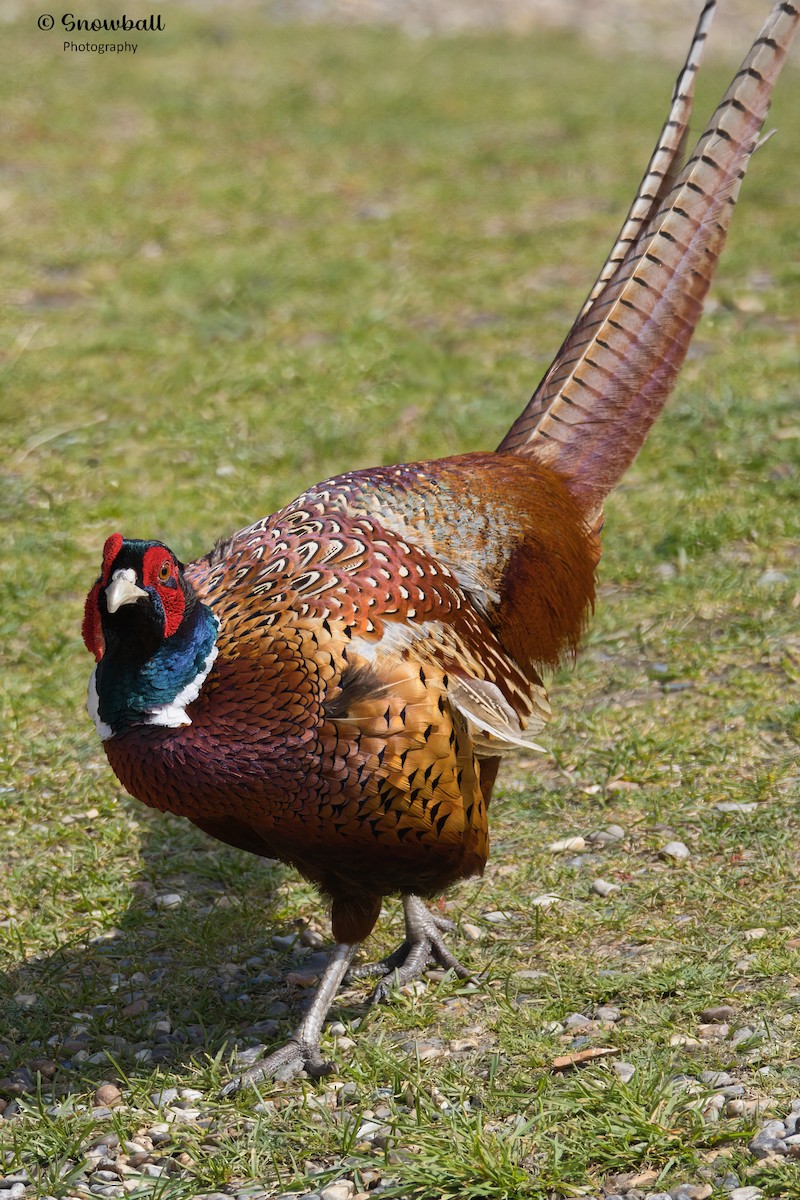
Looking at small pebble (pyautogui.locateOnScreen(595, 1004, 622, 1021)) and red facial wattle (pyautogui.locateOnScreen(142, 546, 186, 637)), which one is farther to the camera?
small pebble (pyautogui.locateOnScreen(595, 1004, 622, 1021))

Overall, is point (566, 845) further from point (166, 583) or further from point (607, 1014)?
point (166, 583)

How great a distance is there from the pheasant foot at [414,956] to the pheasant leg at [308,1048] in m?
0.21

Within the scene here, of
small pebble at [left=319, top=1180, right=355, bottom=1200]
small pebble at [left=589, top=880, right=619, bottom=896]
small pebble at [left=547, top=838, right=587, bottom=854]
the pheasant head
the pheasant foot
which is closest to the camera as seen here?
small pebble at [left=319, top=1180, right=355, bottom=1200]

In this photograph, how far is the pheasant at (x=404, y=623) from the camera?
2.86m

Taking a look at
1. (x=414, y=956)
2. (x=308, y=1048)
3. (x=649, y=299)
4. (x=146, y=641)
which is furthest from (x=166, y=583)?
(x=649, y=299)

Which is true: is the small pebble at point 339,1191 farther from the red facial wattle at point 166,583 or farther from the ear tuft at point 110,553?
the ear tuft at point 110,553

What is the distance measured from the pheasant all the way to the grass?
0.33m

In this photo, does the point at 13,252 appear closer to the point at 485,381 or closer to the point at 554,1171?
the point at 485,381

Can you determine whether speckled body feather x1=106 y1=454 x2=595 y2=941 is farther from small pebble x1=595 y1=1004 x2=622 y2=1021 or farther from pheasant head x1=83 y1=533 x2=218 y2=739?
small pebble x1=595 y1=1004 x2=622 y2=1021

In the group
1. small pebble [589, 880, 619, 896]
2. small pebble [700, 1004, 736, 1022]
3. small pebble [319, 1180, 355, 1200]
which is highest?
small pebble [700, 1004, 736, 1022]

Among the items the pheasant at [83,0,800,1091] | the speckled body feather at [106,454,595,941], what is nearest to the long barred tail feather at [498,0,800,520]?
the pheasant at [83,0,800,1091]

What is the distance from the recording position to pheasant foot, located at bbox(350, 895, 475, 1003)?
11.2ft

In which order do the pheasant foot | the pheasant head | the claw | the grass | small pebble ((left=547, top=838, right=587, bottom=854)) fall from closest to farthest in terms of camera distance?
1. the pheasant head
2. the grass
3. the claw
4. the pheasant foot
5. small pebble ((left=547, top=838, right=587, bottom=854))

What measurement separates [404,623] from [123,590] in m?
0.65
